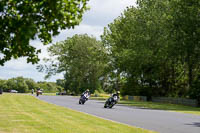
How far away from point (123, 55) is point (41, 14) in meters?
49.1

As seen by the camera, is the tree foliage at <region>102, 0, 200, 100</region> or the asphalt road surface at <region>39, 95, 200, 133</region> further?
the tree foliage at <region>102, 0, 200, 100</region>

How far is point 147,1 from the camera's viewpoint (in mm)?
59281

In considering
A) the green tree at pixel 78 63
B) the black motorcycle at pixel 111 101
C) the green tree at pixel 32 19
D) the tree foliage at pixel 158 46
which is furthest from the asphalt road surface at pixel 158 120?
the green tree at pixel 78 63

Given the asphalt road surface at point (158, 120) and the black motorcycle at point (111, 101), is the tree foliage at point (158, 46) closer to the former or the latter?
the black motorcycle at point (111, 101)

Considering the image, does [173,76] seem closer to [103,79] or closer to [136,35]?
[136,35]

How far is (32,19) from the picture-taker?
8.48 metres

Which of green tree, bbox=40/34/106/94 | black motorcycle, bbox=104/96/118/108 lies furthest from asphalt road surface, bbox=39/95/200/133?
green tree, bbox=40/34/106/94

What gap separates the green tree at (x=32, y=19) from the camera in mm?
8406

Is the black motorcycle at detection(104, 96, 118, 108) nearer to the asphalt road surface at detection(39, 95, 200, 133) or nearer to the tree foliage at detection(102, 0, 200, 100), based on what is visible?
the asphalt road surface at detection(39, 95, 200, 133)

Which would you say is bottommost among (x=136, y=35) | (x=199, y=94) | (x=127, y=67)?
(x=199, y=94)

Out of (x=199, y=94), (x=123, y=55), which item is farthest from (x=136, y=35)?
(x=199, y=94)

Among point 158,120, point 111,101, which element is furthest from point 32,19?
point 111,101

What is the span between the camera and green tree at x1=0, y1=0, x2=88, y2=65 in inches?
331

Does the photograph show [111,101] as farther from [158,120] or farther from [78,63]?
[78,63]
